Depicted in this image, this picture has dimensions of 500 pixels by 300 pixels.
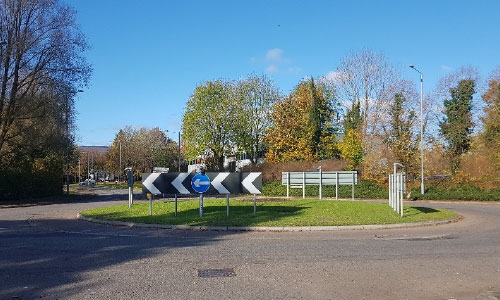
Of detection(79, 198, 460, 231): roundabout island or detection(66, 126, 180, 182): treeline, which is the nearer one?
detection(79, 198, 460, 231): roundabout island

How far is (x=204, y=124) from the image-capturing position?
174 ft

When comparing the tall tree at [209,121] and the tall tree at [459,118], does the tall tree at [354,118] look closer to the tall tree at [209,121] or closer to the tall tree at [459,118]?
the tall tree at [459,118]

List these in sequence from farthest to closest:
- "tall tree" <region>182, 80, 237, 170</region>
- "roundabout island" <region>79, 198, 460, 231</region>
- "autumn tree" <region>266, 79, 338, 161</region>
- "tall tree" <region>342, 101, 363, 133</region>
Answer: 1. "tall tree" <region>182, 80, 237, 170</region>
2. "tall tree" <region>342, 101, 363, 133</region>
3. "autumn tree" <region>266, 79, 338, 161</region>
4. "roundabout island" <region>79, 198, 460, 231</region>

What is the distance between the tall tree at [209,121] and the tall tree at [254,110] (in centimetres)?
137

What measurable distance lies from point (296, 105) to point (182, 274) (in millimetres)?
45968

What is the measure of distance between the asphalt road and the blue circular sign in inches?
123

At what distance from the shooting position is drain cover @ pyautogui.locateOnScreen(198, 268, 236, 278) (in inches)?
318

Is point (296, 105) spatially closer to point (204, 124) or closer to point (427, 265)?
point (204, 124)

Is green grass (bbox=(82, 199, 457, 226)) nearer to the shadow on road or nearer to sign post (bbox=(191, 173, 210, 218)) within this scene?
sign post (bbox=(191, 173, 210, 218))

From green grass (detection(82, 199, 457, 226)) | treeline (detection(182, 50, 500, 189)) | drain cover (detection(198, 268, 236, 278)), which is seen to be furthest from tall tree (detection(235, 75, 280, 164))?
drain cover (detection(198, 268, 236, 278))

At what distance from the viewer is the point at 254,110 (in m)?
55.6

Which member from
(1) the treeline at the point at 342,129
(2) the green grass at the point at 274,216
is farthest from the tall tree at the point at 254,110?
(2) the green grass at the point at 274,216

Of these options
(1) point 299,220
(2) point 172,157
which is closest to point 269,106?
(2) point 172,157

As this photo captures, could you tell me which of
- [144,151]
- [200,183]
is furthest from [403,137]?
[144,151]
